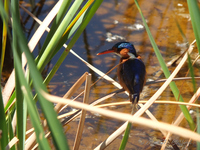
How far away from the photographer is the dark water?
8.63 feet

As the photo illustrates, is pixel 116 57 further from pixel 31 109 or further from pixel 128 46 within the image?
pixel 31 109

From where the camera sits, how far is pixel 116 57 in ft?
11.4

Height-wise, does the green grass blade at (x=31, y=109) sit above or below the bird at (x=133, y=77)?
above

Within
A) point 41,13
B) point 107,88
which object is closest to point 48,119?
point 107,88

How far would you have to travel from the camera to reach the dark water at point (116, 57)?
2.63m

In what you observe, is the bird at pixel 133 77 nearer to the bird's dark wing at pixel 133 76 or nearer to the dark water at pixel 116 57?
the bird's dark wing at pixel 133 76

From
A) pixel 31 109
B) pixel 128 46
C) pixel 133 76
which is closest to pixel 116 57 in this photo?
pixel 128 46

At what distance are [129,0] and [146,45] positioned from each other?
94 cm

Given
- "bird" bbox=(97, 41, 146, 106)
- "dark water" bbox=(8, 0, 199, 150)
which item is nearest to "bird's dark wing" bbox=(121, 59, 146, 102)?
"bird" bbox=(97, 41, 146, 106)

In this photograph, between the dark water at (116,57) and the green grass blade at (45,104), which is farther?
the dark water at (116,57)

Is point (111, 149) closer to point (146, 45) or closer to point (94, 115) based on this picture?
point (94, 115)

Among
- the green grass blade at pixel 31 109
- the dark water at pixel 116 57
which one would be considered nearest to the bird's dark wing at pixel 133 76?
the dark water at pixel 116 57

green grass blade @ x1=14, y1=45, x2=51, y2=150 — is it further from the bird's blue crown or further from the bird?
the bird's blue crown

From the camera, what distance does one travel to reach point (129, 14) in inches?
158
